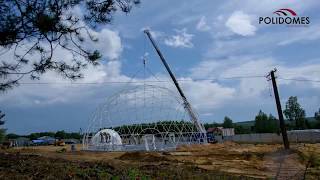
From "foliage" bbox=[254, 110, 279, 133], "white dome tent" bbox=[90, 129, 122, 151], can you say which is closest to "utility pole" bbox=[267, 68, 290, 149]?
"white dome tent" bbox=[90, 129, 122, 151]

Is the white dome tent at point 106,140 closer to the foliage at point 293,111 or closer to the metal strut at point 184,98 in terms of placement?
the metal strut at point 184,98

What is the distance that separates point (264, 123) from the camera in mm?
109188

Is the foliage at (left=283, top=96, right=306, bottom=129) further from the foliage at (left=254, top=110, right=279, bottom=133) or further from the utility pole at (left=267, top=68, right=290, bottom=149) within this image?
the utility pole at (left=267, top=68, right=290, bottom=149)

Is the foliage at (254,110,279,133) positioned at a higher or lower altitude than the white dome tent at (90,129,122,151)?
higher

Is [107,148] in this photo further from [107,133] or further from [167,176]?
[167,176]

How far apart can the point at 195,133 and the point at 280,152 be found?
152 ft

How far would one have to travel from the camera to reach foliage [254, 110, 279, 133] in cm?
10376

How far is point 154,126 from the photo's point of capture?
165 ft

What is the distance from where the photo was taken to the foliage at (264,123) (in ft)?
340

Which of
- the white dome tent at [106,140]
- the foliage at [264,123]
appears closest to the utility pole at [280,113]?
the white dome tent at [106,140]

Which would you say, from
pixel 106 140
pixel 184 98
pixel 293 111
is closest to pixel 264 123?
pixel 293 111

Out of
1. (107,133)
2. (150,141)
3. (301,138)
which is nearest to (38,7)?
(150,141)

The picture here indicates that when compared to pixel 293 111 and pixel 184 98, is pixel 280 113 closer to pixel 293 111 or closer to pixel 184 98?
pixel 184 98

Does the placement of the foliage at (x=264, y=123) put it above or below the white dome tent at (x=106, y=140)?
above
